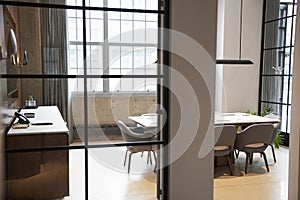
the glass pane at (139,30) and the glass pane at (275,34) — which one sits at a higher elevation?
the glass pane at (275,34)

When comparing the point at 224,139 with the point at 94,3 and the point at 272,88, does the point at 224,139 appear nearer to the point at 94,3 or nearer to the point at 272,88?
the point at 94,3

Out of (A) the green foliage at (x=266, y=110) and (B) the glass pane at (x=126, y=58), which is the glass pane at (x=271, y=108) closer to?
(A) the green foliage at (x=266, y=110)

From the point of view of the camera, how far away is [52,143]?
2623mm

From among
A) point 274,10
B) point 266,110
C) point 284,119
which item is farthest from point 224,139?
point 274,10

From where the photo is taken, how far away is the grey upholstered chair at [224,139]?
4.42 m

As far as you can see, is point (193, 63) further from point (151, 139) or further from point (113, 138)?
point (113, 138)

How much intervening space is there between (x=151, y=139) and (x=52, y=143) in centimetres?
91

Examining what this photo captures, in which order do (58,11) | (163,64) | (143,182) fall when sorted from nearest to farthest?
(58,11), (163,64), (143,182)

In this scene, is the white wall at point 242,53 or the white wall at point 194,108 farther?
the white wall at point 242,53

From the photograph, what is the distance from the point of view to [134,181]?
10.5ft

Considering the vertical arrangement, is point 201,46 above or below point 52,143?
above

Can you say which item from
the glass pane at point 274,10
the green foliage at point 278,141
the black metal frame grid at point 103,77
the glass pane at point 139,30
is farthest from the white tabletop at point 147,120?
the glass pane at point 274,10

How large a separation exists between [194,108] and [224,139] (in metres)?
1.85

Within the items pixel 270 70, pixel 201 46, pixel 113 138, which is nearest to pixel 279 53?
pixel 270 70
